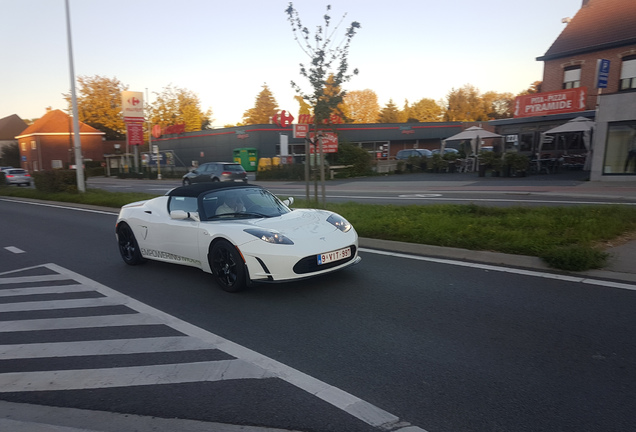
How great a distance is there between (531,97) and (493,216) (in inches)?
817

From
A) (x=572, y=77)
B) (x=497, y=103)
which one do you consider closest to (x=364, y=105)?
(x=497, y=103)

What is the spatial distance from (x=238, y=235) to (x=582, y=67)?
29.9 m

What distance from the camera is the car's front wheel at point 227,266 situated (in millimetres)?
5551

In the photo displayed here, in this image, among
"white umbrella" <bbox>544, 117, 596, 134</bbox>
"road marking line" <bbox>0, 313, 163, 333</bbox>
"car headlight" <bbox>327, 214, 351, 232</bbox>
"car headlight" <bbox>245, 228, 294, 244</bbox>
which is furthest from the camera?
"white umbrella" <bbox>544, 117, 596, 134</bbox>

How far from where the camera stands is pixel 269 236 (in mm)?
5473

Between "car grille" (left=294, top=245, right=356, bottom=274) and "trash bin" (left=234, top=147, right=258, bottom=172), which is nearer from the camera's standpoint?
"car grille" (left=294, top=245, right=356, bottom=274)

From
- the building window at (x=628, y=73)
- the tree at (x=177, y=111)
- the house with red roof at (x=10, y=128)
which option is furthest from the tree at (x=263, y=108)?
the building window at (x=628, y=73)

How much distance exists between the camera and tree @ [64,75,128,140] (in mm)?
75875

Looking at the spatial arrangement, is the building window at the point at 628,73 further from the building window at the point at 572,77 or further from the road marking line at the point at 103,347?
the road marking line at the point at 103,347

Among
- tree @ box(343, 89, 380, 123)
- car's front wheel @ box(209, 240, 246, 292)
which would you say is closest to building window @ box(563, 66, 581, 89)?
car's front wheel @ box(209, 240, 246, 292)

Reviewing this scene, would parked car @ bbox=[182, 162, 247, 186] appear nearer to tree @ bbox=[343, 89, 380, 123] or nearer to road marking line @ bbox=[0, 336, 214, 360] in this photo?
road marking line @ bbox=[0, 336, 214, 360]

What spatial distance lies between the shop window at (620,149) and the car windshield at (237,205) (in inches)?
714

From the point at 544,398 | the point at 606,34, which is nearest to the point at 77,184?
the point at 544,398

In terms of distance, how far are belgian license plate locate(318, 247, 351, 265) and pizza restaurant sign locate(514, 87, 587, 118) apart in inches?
992
